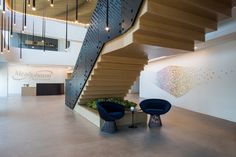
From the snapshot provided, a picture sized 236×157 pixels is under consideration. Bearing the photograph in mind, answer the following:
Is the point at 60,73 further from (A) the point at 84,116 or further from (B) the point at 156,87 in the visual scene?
(A) the point at 84,116

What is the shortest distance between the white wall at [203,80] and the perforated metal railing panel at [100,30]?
169 inches

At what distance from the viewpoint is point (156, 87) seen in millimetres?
10531

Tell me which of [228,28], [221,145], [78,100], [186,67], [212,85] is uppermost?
[228,28]

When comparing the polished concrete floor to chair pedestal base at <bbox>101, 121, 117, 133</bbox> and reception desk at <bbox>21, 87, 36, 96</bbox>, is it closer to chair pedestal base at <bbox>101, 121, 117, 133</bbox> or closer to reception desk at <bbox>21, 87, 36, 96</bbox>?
chair pedestal base at <bbox>101, 121, 117, 133</bbox>

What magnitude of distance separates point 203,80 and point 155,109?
10.2ft

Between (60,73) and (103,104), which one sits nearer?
(103,104)

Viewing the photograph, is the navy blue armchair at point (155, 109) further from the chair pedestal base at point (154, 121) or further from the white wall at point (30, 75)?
the white wall at point (30, 75)

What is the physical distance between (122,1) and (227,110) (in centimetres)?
507

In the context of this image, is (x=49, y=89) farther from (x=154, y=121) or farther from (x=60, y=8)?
(x=154, y=121)

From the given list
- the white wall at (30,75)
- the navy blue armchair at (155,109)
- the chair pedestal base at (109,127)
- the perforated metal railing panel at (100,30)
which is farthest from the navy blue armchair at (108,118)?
the white wall at (30,75)

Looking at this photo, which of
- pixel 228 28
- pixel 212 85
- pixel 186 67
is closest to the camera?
pixel 228 28

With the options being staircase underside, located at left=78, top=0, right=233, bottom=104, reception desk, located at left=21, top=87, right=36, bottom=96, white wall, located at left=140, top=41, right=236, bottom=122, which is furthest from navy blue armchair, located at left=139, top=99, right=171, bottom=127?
reception desk, located at left=21, top=87, right=36, bottom=96

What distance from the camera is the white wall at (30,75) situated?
13.9 metres

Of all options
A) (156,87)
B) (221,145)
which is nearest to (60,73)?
(156,87)
